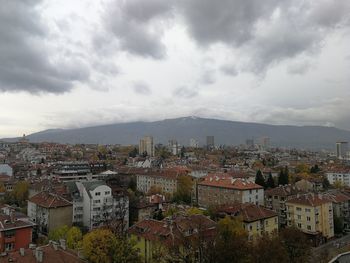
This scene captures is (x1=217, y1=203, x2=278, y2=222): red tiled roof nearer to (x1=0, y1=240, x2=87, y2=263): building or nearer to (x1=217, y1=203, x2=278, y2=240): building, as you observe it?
(x1=217, y1=203, x2=278, y2=240): building

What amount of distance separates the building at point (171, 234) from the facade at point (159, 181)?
37977 mm

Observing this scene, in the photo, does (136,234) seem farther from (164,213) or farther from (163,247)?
(164,213)

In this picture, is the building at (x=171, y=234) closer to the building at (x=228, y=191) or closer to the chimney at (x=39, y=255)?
the chimney at (x=39, y=255)

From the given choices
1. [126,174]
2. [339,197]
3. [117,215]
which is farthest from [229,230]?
[126,174]

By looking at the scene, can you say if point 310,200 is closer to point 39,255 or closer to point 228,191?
point 228,191

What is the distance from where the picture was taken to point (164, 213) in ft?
153

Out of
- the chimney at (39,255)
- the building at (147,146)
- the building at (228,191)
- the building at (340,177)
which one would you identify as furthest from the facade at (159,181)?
the building at (147,146)

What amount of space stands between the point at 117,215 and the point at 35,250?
78.9ft

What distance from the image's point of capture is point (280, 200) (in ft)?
178

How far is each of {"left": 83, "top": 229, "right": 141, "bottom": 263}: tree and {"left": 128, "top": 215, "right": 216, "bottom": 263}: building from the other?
284 cm

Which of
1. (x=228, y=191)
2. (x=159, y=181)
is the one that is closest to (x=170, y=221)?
(x=228, y=191)

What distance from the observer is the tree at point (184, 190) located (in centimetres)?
6631

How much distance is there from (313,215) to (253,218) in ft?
40.2

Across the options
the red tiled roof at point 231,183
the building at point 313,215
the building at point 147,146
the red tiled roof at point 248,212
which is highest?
the building at point 147,146
